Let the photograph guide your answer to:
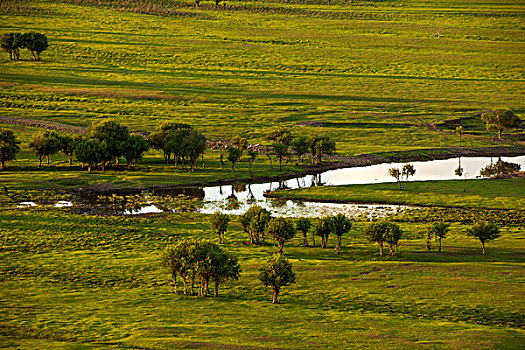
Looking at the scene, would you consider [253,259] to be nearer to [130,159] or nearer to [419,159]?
[130,159]

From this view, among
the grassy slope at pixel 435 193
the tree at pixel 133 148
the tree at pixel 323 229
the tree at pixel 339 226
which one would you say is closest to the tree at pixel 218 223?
the tree at pixel 323 229

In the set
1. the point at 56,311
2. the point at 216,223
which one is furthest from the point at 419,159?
the point at 56,311

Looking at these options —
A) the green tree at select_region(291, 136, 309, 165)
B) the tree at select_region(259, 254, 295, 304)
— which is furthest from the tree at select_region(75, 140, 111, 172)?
the tree at select_region(259, 254, 295, 304)

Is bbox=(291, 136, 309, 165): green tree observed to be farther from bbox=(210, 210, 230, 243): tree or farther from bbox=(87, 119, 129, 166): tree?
bbox=(210, 210, 230, 243): tree

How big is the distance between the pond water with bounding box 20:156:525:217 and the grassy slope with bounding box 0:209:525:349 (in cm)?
1582

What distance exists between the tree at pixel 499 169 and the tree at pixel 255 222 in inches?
2597

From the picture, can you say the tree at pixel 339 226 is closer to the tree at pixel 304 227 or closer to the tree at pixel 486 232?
the tree at pixel 304 227

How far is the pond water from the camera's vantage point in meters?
118

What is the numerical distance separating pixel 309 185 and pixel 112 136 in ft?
142

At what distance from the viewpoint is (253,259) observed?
8938cm

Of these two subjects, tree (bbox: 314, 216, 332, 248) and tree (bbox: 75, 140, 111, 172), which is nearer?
tree (bbox: 314, 216, 332, 248)

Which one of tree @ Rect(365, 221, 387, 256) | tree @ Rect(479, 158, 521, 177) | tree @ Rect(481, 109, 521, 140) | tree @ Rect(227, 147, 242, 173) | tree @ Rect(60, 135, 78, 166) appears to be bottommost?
tree @ Rect(365, 221, 387, 256)

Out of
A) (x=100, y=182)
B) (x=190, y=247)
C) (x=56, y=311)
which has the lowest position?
(x=56, y=311)

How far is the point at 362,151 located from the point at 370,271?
274ft
